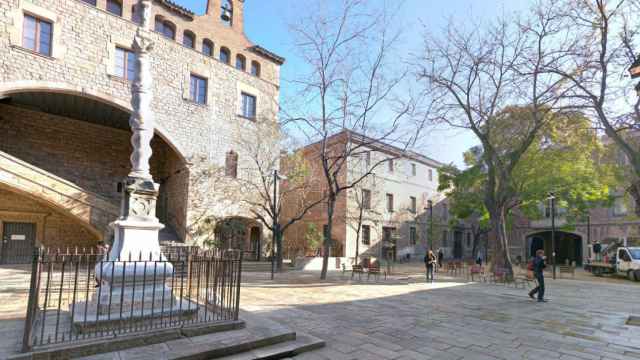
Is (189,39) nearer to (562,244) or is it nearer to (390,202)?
(390,202)

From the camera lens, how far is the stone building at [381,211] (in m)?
28.2

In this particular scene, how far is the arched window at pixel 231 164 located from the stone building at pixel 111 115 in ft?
0.24

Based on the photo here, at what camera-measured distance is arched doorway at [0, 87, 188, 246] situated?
16.4m

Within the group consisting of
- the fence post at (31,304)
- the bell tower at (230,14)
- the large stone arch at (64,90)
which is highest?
the bell tower at (230,14)

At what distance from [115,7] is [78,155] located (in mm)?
8735

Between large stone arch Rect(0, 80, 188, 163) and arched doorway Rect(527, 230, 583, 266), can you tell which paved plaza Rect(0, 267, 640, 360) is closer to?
large stone arch Rect(0, 80, 188, 163)

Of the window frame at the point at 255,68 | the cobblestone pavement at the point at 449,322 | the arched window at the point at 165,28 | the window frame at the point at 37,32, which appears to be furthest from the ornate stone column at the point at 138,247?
the window frame at the point at 255,68

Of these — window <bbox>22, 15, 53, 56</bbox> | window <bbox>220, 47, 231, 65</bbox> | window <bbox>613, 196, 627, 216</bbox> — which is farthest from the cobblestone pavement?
window <bbox>613, 196, 627, 216</bbox>

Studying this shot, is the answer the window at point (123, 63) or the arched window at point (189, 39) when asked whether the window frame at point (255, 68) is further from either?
the window at point (123, 63)

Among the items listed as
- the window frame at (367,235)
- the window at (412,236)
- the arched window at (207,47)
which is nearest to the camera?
the arched window at (207,47)

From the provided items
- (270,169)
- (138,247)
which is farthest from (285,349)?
(270,169)

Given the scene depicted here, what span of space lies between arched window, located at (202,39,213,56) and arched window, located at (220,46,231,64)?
77cm

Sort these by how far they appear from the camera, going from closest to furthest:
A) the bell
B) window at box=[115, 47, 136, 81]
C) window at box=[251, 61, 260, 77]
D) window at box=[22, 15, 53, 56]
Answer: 1. window at box=[22, 15, 53, 56]
2. window at box=[115, 47, 136, 81]
3. the bell
4. window at box=[251, 61, 260, 77]

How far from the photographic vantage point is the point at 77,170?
2125 cm
